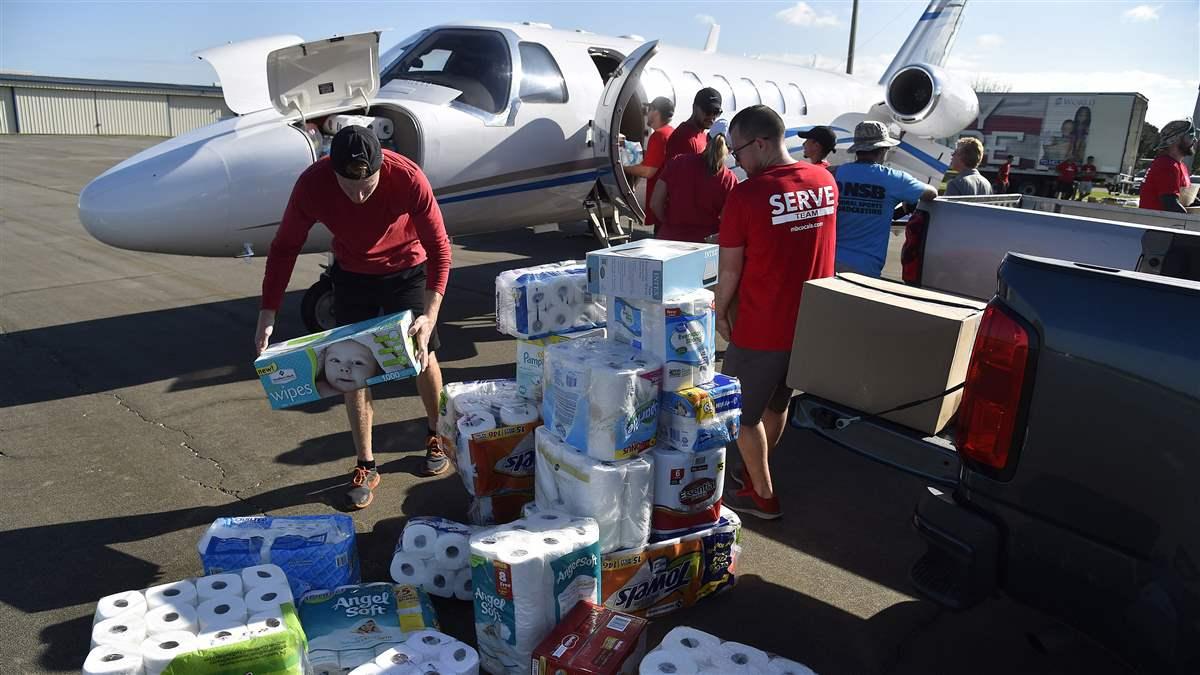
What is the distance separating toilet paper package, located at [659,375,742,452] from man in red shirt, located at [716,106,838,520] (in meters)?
0.48

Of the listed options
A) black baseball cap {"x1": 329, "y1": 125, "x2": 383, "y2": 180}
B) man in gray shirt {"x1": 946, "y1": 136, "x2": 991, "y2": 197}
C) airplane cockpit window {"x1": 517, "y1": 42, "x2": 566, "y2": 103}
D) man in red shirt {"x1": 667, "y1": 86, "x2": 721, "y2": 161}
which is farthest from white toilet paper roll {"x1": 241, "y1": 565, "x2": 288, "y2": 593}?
man in gray shirt {"x1": 946, "y1": 136, "x2": 991, "y2": 197}

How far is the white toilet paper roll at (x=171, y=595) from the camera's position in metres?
2.73

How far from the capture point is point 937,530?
2621 millimetres

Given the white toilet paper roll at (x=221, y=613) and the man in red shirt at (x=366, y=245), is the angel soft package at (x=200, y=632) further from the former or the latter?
the man in red shirt at (x=366, y=245)

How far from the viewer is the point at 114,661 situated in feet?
7.89

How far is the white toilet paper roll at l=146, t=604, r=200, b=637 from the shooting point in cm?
259

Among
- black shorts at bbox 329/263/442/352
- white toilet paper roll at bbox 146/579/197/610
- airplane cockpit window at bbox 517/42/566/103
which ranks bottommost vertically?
white toilet paper roll at bbox 146/579/197/610

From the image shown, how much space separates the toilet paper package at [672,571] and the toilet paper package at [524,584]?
0.79 feet

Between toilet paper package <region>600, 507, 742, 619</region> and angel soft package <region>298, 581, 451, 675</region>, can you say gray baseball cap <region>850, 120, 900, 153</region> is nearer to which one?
toilet paper package <region>600, 507, 742, 619</region>

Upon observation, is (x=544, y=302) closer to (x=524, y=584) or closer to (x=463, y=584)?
(x=463, y=584)

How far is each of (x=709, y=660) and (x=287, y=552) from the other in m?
1.72

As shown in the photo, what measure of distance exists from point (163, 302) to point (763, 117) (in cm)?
709

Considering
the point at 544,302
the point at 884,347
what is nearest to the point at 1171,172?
the point at 884,347

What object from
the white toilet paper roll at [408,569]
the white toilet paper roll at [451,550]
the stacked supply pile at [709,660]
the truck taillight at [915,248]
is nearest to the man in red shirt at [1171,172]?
the truck taillight at [915,248]
